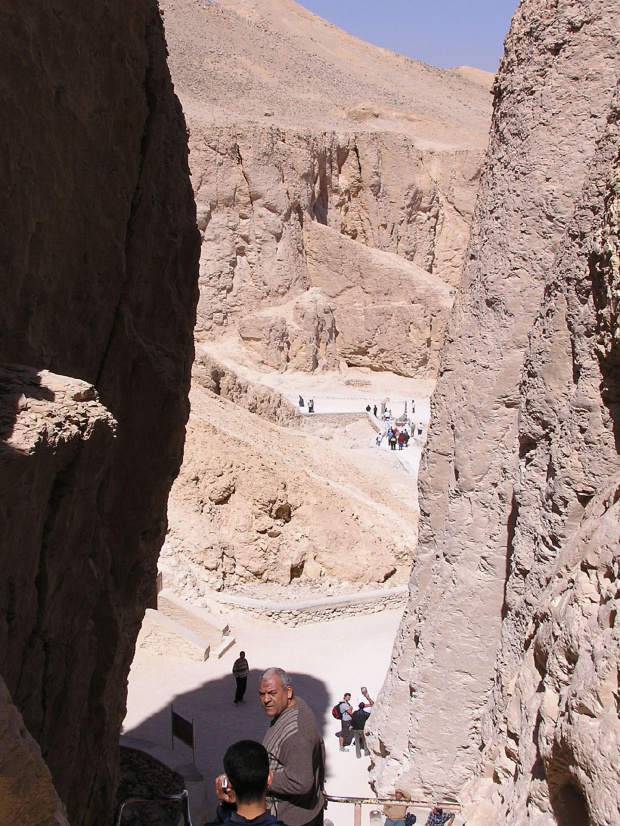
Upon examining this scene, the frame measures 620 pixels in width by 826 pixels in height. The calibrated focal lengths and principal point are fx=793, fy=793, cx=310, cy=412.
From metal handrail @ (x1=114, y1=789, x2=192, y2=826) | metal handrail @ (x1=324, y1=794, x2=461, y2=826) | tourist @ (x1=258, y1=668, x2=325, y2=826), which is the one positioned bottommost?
metal handrail @ (x1=114, y1=789, x2=192, y2=826)

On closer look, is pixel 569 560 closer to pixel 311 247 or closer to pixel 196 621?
pixel 196 621

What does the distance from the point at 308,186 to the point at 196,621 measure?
2603cm

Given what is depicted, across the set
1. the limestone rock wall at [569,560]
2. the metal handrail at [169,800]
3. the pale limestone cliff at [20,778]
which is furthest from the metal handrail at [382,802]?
the pale limestone cliff at [20,778]

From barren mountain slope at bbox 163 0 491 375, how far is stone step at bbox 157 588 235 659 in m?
20.3

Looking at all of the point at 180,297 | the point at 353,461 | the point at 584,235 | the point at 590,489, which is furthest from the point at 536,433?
the point at 353,461

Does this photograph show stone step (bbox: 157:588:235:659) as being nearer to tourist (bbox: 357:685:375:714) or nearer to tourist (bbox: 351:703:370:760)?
tourist (bbox: 357:685:375:714)

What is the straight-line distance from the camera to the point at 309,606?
11.0 meters

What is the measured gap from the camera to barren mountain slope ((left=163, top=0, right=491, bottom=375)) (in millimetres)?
30953

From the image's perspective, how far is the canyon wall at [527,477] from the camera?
10.9ft

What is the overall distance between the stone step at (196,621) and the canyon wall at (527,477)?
3.65m

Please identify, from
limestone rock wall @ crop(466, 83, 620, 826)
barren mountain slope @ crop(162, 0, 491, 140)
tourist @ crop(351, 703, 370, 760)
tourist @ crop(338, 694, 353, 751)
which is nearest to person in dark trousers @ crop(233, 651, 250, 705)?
tourist @ crop(338, 694, 353, 751)

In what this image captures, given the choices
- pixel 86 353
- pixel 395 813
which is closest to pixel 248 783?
pixel 86 353

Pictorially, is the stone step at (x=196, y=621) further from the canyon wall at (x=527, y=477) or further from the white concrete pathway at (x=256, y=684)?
the canyon wall at (x=527, y=477)

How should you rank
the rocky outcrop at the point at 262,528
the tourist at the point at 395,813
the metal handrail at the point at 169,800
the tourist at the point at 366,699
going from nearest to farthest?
the metal handrail at the point at 169,800, the tourist at the point at 395,813, the tourist at the point at 366,699, the rocky outcrop at the point at 262,528
